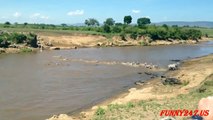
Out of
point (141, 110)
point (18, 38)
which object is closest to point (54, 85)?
point (141, 110)

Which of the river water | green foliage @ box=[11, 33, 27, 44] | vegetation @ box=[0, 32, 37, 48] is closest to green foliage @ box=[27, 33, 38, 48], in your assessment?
vegetation @ box=[0, 32, 37, 48]

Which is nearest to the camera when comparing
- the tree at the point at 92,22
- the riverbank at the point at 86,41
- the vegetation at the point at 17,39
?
the vegetation at the point at 17,39

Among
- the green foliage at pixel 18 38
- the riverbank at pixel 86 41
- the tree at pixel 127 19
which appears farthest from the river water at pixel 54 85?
the tree at pixel 127 19

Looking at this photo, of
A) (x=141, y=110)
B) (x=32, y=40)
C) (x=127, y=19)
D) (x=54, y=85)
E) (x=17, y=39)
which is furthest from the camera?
(x=127, y=19)

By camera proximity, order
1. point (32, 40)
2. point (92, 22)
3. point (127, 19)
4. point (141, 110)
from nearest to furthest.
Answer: point (141, 110)
point (32, 40)
point (127, 19)
point (92, 22)

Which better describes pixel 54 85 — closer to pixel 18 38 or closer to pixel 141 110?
pixel 141 110

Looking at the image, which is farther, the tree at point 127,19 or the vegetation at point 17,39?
the tree at point 127,19

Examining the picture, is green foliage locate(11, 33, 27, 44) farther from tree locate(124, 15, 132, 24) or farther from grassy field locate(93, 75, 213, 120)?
tree locate(124, 15, 132, 24)

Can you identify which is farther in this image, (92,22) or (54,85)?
(92,22)

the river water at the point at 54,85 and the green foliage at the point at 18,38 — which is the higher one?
the green foliage at the point at 18,38

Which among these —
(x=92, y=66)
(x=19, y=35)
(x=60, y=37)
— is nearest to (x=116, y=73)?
(x=92, y=66)

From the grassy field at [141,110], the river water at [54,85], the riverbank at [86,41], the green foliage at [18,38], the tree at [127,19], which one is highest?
the tree at [127,19]

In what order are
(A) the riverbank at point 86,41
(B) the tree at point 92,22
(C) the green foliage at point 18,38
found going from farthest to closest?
(B) the tree at point 92,22, (A) the riverbank at point 86,41, (C) the green foliage at point 18,38

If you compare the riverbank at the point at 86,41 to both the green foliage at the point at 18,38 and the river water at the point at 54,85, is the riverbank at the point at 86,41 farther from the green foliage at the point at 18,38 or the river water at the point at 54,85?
the river water at the point at 54,85
